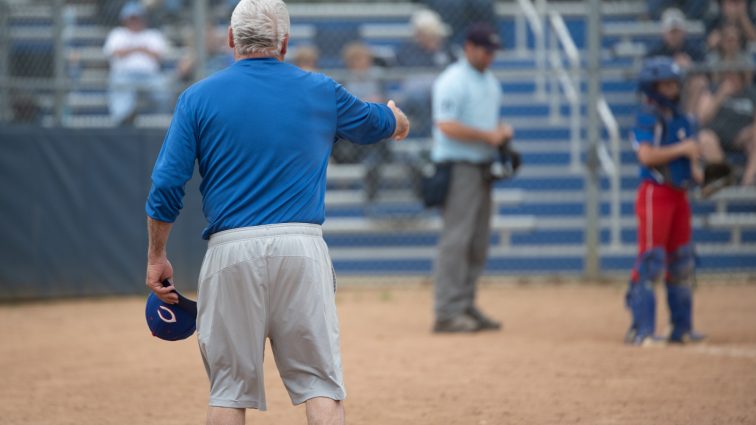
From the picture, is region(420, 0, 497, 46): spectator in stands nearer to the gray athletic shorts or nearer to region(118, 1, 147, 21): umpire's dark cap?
region(118, 1, 147, 21): umpire's dark cap

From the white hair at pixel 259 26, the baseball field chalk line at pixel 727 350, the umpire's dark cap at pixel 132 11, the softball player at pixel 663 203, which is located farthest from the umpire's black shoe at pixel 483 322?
the umpire's dark cap at pixel 132 11

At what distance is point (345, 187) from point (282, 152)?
386 inches

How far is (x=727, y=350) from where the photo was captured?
8148mm

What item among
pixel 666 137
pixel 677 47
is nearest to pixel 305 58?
pixel 677 47

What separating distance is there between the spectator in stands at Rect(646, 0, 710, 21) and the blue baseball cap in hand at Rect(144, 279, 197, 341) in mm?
11215

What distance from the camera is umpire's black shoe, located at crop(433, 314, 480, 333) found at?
30.6 ft

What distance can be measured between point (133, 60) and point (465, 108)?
582 centimetres

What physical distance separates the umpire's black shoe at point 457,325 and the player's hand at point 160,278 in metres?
4.99

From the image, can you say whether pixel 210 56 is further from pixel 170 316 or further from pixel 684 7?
pixel 170 316

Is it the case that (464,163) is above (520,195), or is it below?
above

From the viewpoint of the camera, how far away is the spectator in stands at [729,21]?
13665 mm

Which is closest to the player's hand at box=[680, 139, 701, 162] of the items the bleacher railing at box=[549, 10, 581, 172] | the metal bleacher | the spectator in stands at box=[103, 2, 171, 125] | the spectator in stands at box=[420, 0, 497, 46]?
the metal bleacher

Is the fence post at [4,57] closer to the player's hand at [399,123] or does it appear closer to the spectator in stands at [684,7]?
the player's hand at [399,123]

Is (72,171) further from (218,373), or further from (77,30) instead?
(218,373)
